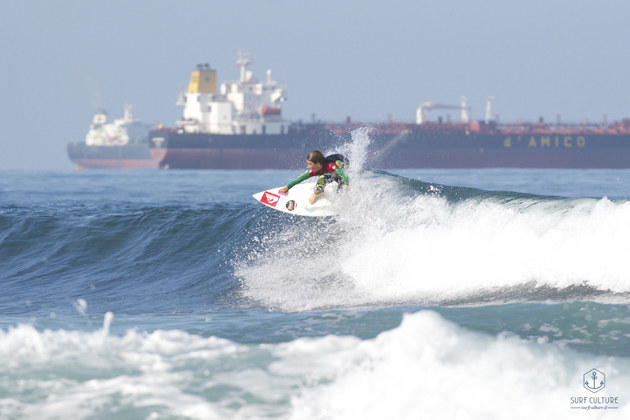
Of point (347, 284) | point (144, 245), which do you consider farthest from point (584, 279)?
point (144, 245)

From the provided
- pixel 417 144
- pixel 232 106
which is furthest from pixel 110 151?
pixel 417 144

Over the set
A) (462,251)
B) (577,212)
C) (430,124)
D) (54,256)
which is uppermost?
(430,124)

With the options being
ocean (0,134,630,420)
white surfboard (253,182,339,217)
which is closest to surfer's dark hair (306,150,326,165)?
white surfboard (253,182,339,217)

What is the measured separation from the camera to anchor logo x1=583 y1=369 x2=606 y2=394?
5.29 m

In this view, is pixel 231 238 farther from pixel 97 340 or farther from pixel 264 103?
pixel 264 103

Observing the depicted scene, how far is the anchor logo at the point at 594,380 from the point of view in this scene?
529cm

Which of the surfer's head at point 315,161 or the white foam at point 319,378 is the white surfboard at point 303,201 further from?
the white foam at point 319,378

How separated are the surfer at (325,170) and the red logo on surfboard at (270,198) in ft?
4.77

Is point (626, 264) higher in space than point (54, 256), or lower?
higher

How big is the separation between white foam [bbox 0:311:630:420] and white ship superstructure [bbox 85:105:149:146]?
98475mm

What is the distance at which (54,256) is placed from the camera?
48.3ft

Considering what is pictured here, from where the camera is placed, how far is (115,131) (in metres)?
104

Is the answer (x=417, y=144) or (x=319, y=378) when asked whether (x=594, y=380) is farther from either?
(x=417, y=144)

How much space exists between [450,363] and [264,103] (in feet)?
268
